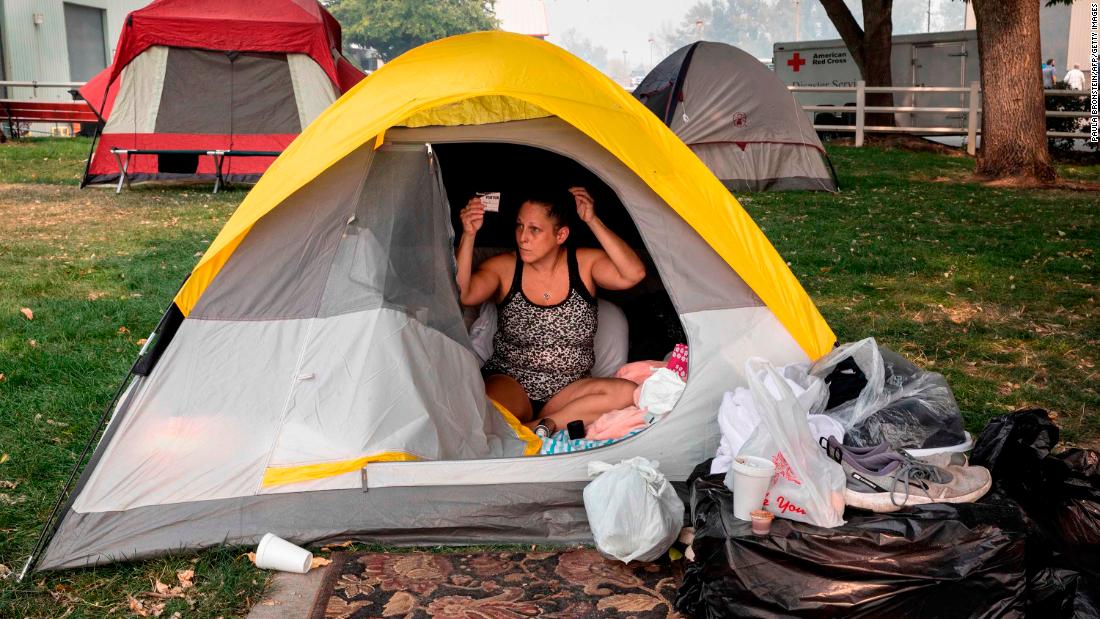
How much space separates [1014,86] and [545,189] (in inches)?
339

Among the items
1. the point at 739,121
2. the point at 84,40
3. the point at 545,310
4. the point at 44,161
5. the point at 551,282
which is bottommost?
the point at 545,310

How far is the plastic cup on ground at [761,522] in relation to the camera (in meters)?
2.83

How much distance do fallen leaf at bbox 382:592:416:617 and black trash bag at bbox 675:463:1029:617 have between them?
94cm

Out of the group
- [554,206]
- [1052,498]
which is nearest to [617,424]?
[554,206]

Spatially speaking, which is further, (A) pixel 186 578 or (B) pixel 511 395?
(B) pixel 511 395

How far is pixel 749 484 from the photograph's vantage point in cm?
286

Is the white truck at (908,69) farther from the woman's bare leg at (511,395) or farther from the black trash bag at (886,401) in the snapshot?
the black trash bag at (886,401)

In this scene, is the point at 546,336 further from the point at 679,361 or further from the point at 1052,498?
the point at 1052,498

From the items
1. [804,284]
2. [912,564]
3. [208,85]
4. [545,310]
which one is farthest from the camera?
[208,85]

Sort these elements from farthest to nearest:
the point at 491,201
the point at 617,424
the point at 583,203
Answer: the point at 491,201, the point at 583,203, the point at 617,424

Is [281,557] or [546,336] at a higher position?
[546,336]

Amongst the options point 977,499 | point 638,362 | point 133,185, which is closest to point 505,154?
point 638,362

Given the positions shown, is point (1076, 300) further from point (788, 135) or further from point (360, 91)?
point (788, 135)

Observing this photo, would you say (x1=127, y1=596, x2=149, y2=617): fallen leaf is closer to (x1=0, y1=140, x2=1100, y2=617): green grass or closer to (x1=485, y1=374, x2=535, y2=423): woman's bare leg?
(x1=0, y1=140, x2=1100, y2=617): green grass
